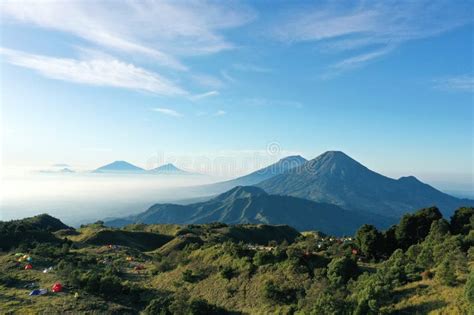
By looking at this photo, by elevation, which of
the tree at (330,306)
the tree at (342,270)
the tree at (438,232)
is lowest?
the tree at (330,306)

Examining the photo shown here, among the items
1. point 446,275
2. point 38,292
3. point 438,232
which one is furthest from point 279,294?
point 38,292

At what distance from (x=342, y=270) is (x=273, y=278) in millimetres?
6968

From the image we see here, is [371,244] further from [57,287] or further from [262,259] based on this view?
[57,287]

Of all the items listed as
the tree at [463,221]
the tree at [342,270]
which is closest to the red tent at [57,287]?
the tree at [342,270]

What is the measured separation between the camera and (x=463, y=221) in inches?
2028

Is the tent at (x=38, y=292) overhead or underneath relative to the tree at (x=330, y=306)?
underneath

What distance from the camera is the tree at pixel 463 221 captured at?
158 ft

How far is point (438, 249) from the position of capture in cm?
3181

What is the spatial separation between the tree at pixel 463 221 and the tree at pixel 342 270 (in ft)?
85.0

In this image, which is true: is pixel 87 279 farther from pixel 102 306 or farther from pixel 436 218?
pixel 436 218

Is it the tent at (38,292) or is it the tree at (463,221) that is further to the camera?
the tree at (463,221)

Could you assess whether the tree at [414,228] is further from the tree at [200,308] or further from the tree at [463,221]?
the tree at [200,308]

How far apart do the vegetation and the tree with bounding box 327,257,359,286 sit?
0.30 feet

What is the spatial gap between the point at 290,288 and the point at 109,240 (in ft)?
202
